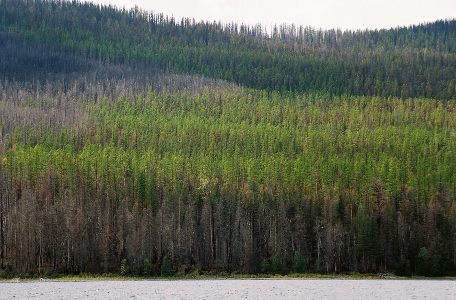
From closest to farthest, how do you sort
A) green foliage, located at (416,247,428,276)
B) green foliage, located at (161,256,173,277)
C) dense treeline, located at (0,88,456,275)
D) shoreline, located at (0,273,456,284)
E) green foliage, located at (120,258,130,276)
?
1. shoreline, located at (0,273,456,284)
2. green foliage, located at (120,258,130,276)
3. green foliage, located at (416,247,428,276)
4. green foliage, located at (161,256,173,277)
5. dense treeline, located at (0,88,456,275)

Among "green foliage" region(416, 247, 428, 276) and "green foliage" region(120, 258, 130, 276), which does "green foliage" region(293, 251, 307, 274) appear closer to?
"green foliage" region(416, 247, 428, 276)

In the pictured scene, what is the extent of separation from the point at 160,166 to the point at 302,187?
35131 mm

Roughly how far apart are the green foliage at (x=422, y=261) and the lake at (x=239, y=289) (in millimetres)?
5252

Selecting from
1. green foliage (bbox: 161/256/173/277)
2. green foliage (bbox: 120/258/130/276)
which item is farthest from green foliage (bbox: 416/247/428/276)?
green foliage (bbox: 120/258/130/276)

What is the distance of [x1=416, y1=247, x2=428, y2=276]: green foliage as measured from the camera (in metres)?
90.2

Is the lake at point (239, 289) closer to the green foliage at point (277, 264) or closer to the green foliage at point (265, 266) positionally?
the green foliage at point (277, 264)

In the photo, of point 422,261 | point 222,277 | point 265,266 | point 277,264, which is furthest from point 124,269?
point 422,261

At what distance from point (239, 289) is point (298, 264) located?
21.8 m

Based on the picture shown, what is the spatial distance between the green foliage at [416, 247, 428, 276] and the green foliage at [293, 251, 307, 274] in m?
17.5

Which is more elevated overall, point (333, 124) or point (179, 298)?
point (333, 124)

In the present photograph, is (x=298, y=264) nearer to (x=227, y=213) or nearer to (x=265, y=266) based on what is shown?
(x=265, y=266)

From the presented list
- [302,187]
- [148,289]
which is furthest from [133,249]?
[302,187]

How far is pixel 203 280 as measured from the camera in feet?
294

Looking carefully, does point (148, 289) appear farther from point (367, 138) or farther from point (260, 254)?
point (367, 138)
